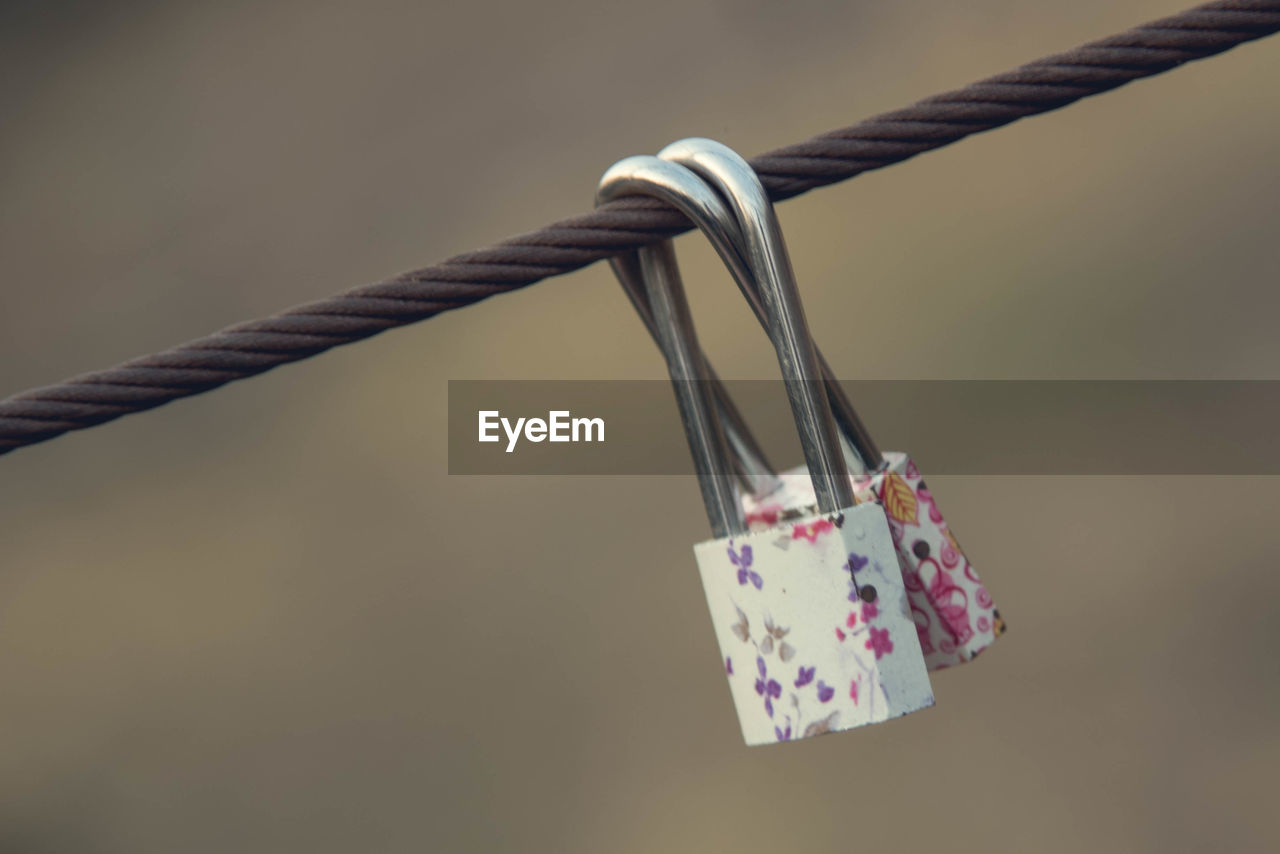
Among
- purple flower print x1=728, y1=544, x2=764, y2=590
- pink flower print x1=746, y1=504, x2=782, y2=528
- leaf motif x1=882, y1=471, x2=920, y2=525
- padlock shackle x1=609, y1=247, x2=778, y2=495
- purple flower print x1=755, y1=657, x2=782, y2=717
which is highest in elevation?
padlock shackle x1=609, y1=247, x2=778, y2=495

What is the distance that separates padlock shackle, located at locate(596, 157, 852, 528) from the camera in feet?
1.08

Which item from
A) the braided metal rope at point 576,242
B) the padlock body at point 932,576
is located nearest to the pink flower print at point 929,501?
the padlock body at point 932,576

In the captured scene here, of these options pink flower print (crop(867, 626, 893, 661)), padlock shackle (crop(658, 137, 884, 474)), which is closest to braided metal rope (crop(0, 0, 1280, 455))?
padlock shackle (crop(658, 137, 884, 474))

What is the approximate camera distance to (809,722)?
34 cm

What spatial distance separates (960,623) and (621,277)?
0.54ft

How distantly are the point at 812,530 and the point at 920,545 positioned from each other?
51 millimetres

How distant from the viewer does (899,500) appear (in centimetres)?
36

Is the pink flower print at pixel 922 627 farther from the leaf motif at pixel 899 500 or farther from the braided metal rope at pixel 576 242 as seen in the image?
the braided metal rope at pixel 576 242

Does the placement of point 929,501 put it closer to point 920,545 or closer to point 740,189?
point 920,545

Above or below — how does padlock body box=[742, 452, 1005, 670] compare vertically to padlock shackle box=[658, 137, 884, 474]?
below

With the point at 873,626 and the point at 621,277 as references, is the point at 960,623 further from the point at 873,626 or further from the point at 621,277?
the point at 621,277

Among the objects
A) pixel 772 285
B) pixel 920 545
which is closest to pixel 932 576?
pixel 920 545

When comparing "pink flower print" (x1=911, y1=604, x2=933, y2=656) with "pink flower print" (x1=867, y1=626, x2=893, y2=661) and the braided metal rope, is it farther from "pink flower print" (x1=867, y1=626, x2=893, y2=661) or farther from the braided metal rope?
the braided metal rope

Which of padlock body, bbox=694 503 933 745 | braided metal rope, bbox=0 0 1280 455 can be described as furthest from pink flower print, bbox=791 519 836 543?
braided metal rope, bbox=0 0 1280 455
